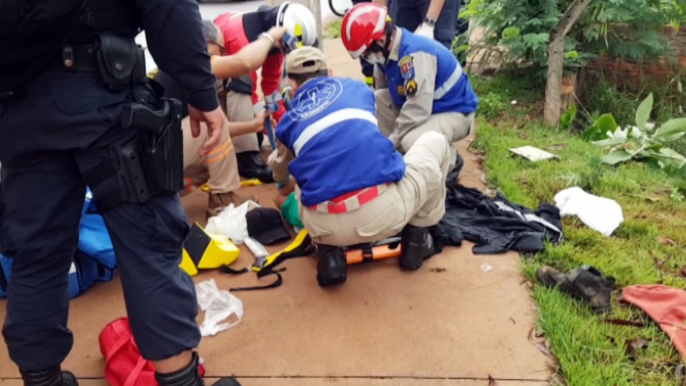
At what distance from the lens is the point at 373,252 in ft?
10.9

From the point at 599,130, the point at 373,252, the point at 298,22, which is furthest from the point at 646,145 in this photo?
the point at 298,22

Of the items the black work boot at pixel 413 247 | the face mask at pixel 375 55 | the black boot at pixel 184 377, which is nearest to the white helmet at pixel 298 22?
the face mask at pixel 375 55

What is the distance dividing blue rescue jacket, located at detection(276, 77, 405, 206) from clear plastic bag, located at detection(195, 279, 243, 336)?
24.7 inches

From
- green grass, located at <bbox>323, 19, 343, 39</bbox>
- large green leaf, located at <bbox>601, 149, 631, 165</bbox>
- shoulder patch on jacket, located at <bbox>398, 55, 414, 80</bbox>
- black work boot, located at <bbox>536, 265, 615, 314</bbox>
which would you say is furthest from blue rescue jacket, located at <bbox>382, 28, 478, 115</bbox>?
green grass, located at <bbox>323, 19, 343, 39</bbox>

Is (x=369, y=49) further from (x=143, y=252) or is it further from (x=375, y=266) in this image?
(x=143, y=252)

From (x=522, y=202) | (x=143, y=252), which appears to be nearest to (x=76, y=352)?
(x=143, y=252)

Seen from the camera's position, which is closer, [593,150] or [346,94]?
[346,94]

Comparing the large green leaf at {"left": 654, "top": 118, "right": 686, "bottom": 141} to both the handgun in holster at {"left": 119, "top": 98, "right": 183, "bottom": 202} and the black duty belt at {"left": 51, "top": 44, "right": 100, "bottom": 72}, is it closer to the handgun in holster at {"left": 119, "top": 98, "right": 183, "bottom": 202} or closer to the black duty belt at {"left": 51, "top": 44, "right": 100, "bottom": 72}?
the handgun in holster at {"left": 119, "top": 98, "right": 183, "bottom": 202}

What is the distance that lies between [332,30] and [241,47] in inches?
264

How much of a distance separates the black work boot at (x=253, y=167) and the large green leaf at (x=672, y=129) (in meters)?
3.30

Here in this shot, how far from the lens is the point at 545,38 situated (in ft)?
19.6

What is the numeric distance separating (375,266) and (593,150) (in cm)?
274

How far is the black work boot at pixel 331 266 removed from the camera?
3.07 meters

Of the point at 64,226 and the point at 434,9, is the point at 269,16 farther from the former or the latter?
the point at 64,226
